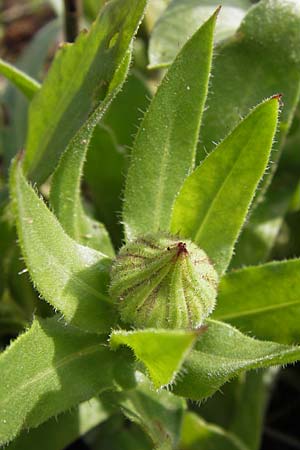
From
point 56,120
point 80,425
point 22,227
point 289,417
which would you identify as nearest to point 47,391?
point 22,227

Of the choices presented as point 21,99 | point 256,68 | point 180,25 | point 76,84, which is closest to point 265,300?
point 256,68

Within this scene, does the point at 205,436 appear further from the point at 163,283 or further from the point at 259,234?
the point at 163,283

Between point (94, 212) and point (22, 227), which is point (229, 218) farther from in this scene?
point (94, 212)

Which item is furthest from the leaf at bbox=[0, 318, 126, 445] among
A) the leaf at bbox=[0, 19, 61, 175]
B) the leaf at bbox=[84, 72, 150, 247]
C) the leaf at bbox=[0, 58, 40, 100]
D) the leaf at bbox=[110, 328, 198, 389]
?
the leaf at bbox=[0, 19, 61, 175]

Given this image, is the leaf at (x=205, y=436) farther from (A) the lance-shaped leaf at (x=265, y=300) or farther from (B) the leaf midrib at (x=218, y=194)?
(B) the leaf midrib at (x=218, y=194)

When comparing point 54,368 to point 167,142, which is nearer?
point 54,368

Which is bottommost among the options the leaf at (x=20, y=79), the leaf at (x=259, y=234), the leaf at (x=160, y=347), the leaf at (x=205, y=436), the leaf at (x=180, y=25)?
the leaf at (x=205, y=436)

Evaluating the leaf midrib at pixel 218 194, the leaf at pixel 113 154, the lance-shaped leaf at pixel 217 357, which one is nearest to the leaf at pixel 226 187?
the leaf midrib at pixel 218 194
